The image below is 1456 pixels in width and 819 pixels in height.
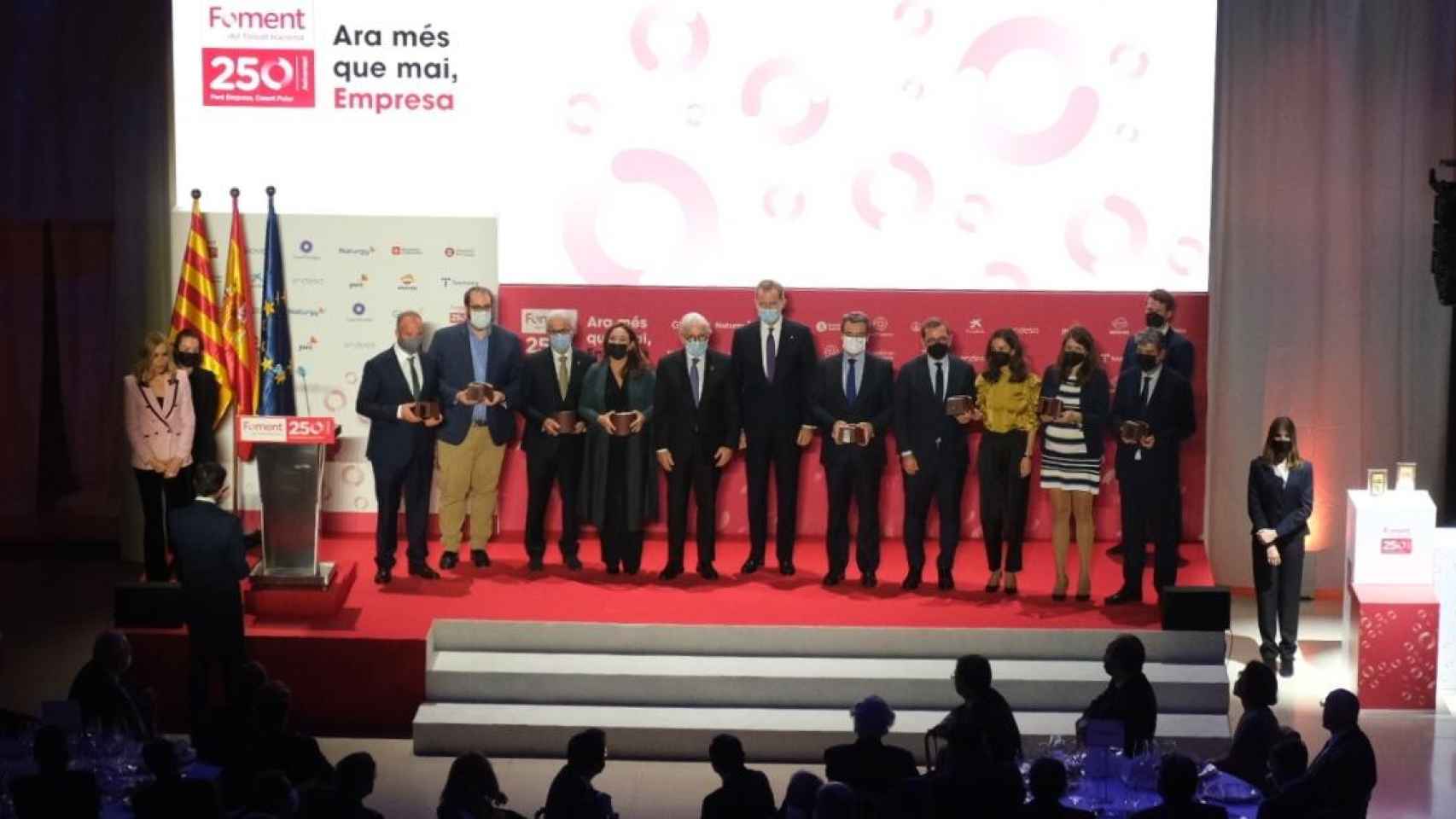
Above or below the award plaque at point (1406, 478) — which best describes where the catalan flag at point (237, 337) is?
above

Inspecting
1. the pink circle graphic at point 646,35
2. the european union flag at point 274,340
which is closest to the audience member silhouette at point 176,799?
the european union flag at point 274,340

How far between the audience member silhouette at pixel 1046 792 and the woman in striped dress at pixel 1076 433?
4496mm

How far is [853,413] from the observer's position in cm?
1229

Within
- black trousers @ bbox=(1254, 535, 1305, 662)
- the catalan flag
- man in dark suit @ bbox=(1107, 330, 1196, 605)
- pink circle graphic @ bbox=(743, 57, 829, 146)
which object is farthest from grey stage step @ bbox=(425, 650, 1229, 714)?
pink circle graphic @ bbox=(743, 57, 829, 146)

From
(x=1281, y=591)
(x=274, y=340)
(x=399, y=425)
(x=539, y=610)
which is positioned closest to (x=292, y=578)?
(x=399, y=425)

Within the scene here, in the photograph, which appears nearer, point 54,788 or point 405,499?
point 54,788

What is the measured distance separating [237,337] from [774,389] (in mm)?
3404

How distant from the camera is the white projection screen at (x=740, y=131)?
13484 mm

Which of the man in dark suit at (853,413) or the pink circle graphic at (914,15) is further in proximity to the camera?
the pink circle graphic at (914,15)

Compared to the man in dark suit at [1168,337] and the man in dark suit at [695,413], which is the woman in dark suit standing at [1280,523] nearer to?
the man in dark suit at [1168,337]

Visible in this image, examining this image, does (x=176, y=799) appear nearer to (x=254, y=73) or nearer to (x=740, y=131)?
(x=254, y=73)

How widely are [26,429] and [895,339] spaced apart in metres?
6.73

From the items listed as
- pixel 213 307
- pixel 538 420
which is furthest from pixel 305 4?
pixel 538 420

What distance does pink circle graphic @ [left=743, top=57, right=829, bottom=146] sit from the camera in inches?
533
